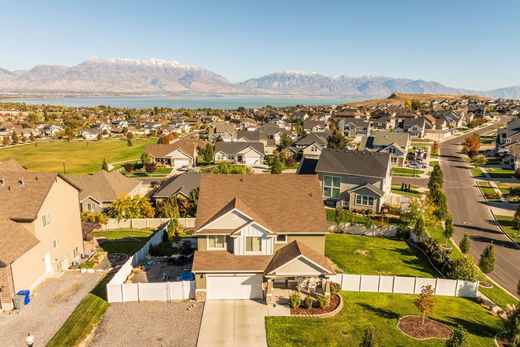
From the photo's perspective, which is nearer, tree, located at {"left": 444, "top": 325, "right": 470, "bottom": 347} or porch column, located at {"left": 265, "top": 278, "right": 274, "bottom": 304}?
tree, located at {"left": 444, "top": 325, "right": 470, "bottom": 347}

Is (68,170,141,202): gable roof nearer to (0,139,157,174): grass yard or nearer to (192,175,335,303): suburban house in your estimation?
(192,175,335,303): suburban house

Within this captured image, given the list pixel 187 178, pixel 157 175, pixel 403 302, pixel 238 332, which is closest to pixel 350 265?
pixel 403 302

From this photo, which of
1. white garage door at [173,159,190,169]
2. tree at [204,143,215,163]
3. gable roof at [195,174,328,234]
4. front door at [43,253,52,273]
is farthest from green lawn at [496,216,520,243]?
white garage door at [173,159,190,169]

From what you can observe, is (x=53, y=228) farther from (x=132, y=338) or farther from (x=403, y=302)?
(x=403, y=302)

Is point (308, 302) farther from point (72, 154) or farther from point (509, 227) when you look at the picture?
point (72, 154)

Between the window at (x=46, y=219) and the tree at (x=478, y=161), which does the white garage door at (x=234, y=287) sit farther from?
the tree at (x=478, y=161)

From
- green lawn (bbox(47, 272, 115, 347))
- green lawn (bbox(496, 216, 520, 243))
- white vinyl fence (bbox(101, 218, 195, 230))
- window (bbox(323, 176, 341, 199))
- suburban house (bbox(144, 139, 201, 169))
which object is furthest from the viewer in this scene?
suburban house (bbox(144, 139, 201, 169))
